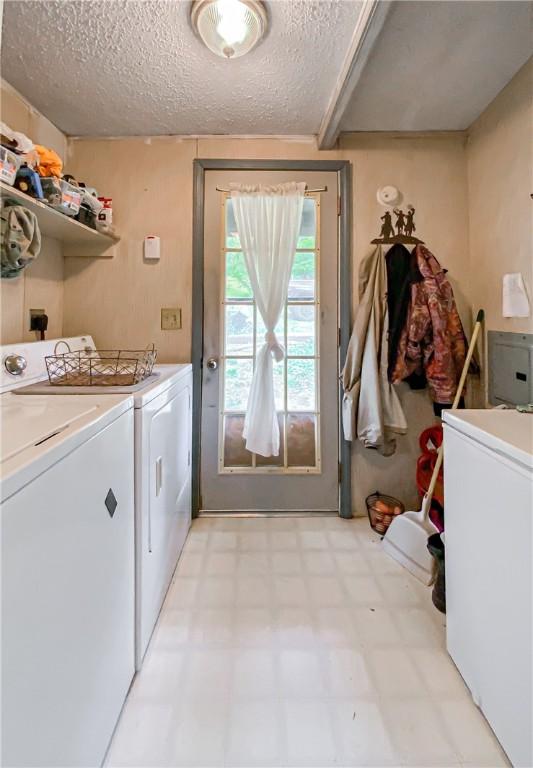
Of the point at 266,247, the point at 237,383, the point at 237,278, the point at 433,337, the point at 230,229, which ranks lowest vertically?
the point at 237,383

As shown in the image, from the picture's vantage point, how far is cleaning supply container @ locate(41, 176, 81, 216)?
1.57 m

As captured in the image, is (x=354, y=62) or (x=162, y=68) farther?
(x=162, y=68)

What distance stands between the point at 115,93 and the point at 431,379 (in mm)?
2187

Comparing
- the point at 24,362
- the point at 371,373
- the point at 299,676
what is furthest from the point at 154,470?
the point at 371,373

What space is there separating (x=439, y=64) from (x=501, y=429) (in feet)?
5.42

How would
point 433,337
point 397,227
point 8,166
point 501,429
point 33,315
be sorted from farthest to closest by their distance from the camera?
point 397,227 < point 433,337 < point 33,315 < point 8,166 < point 501,429

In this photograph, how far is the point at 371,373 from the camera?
6.83 feet

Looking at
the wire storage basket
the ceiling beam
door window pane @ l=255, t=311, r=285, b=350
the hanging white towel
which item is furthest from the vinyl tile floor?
the ceiling beam

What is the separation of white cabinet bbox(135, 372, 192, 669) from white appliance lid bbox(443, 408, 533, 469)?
3.31 ft

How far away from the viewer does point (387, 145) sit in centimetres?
219

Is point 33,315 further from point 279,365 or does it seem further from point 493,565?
point 493,565

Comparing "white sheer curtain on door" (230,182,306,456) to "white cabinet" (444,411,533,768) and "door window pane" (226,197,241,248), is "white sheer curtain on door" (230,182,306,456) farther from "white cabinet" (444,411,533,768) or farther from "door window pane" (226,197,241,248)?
"white cabinet" (444,411,533,768)

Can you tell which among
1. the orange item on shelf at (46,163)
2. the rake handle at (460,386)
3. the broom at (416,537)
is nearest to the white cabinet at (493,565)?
the broom at (416,537)

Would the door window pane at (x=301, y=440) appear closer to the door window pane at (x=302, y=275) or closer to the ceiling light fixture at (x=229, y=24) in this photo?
the door window pane at (x=302, y=275)
